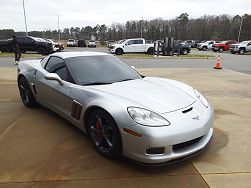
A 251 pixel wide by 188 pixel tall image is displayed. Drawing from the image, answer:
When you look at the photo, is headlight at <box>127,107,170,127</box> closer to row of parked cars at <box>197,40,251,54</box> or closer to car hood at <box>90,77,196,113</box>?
car hood at <box>90,77,196,113</box>

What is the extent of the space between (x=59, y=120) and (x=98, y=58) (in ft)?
4.37

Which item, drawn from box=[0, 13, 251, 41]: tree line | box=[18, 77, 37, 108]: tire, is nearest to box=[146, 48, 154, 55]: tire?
box=[18, 77, 37, 108]: tire

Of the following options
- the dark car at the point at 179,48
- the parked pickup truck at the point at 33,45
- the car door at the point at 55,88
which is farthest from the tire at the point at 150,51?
the car door at the point at 55,88

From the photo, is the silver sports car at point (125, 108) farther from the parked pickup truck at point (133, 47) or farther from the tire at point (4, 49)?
the tire at point (4, 49)

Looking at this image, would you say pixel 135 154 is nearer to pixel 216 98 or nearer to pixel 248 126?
pixel 248 126

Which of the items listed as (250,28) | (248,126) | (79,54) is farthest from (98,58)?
(250,28)

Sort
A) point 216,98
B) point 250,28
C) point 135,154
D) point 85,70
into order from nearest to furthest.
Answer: point 135,154 < point 85,70 < point 216,98 < point 250,28

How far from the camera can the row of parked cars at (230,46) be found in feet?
98.3

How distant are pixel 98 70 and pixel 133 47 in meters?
21.1

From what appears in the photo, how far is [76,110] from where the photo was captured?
3773 mm

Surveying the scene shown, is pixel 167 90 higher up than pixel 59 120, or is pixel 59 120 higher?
pixel 167 90

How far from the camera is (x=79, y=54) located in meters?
4.66

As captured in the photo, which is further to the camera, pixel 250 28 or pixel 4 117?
pixel 250 28

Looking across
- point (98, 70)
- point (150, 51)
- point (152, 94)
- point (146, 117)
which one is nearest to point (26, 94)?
point (98, 70)
